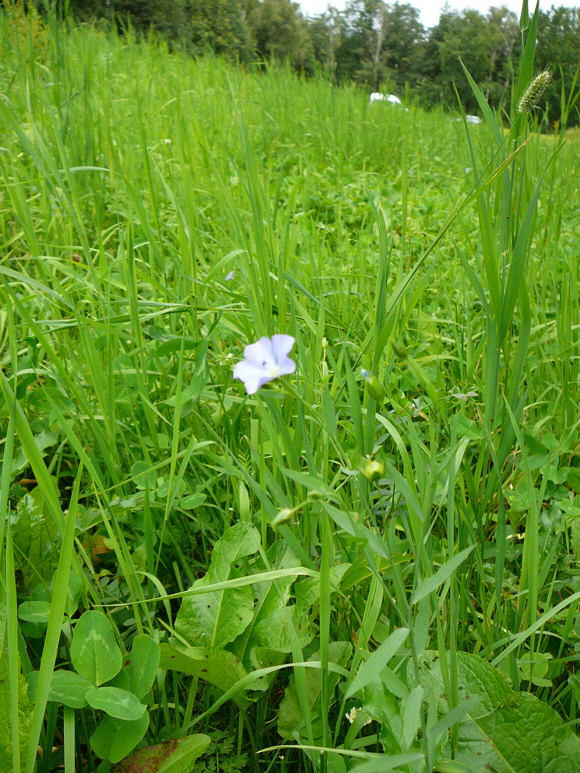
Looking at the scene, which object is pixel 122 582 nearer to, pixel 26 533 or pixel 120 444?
pixel 26 533

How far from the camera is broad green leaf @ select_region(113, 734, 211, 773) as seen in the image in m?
0.74

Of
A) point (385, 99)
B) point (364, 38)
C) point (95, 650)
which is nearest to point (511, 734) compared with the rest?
point (95, 650)

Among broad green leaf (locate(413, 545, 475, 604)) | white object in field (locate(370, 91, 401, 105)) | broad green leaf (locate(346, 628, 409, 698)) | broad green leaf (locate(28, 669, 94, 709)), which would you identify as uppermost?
white object in field (locate(370, 91, 401, 105))

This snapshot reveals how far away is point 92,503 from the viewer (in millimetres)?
1223

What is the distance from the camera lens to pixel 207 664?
81 centimetres

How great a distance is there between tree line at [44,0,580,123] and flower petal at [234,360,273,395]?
2.87ft

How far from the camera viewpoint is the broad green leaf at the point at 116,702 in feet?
2.44

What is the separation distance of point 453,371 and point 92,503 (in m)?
1.01

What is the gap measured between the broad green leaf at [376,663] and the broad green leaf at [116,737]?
14.6 inches

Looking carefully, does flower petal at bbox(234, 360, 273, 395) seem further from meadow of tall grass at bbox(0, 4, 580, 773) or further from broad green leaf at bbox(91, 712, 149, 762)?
broad green leaf at bbox(91, 712, 149, 762)

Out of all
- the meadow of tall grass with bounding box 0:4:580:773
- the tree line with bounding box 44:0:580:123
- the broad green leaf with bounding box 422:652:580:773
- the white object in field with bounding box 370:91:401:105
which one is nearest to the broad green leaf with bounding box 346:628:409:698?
the meadow of tall grass with bounding box 0:4:580:773

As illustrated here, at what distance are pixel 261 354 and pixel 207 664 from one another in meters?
0.43

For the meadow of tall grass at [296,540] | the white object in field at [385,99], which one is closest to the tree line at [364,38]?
the white object in field at [385,99]

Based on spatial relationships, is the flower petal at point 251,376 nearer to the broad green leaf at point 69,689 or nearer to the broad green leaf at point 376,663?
the broad green leaf at point 376,663
